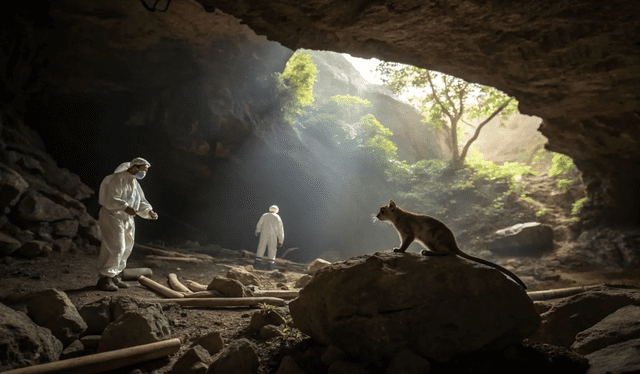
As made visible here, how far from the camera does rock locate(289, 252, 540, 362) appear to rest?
2.70 m

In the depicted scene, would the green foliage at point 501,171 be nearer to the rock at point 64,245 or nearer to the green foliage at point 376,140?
the green foliage at point 376,140

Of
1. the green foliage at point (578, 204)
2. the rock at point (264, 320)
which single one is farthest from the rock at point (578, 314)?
the green foliage at point (578, 204)

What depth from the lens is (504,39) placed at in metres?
5.54

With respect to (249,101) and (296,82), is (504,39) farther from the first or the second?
(249,101)

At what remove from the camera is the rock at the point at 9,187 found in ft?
25.0

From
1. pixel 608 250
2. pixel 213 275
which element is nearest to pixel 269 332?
pixel 213 275

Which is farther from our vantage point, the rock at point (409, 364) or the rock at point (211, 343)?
the rock at point (211, 343)

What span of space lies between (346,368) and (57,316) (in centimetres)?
301

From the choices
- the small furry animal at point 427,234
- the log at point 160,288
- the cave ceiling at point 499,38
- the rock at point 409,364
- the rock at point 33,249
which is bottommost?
the rock at point 33,249

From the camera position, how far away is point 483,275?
2.98 m

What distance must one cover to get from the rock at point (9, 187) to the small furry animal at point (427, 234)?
910 cm

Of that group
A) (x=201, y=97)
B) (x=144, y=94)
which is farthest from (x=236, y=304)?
(x=144, y=94)

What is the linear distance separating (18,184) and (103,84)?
5957mm

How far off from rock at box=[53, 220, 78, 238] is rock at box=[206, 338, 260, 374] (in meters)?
8.29
